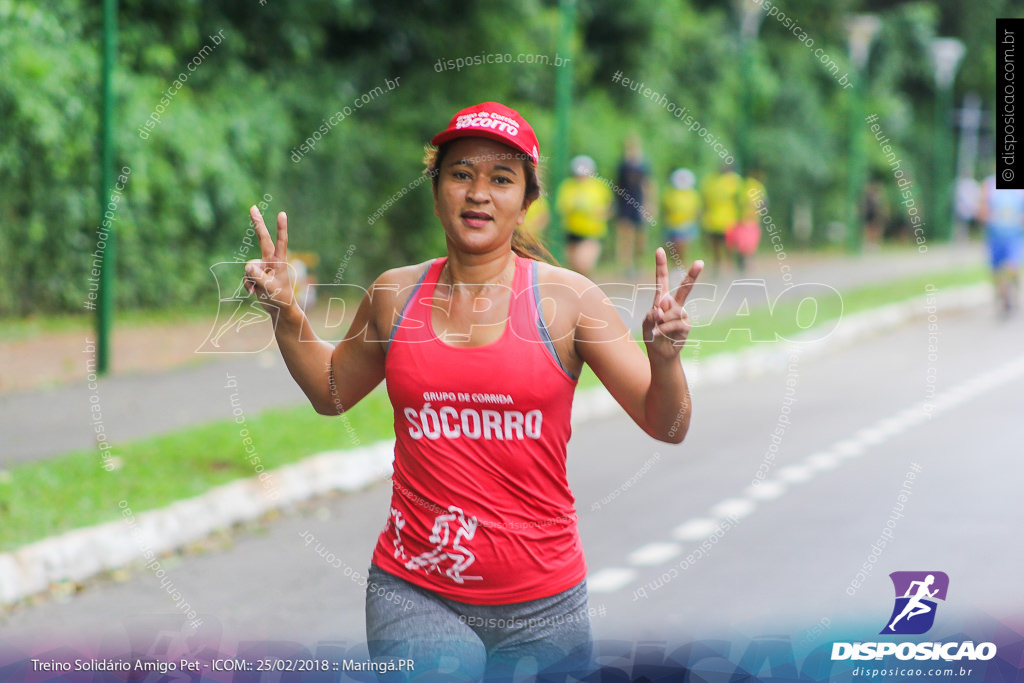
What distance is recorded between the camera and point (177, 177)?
13.5 m

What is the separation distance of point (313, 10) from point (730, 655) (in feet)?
43.2

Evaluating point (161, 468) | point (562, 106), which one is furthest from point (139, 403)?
point (562, 106)

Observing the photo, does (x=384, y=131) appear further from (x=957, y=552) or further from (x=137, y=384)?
(x=957, y=552)

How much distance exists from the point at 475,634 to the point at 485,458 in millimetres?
364

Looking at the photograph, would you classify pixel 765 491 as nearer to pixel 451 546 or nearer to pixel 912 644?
pixel 912 644

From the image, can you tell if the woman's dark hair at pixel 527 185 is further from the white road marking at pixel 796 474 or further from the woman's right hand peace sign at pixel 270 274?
the white road marking at pixel 796 474

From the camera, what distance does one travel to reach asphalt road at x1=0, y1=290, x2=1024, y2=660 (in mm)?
5227

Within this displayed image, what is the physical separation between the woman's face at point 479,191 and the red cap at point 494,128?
35 mm

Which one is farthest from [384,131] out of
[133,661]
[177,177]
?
[133,661]

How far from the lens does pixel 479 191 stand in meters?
2.73

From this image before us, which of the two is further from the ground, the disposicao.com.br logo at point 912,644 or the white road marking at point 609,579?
the disposicao.com.br logo at point 912,644

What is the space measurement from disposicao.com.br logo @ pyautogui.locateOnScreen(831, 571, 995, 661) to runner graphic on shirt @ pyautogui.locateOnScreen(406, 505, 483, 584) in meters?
1.20

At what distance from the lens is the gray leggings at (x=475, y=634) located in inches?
106

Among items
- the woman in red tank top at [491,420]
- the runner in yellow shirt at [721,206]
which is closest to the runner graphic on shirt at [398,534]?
the woman in red tank top at [491,420]
